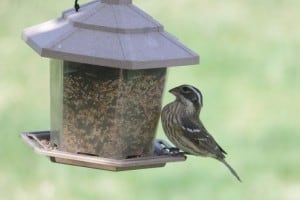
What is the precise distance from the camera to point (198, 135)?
254 inches

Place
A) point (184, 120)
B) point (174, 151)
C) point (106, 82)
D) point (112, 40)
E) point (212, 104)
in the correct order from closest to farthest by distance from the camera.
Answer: point (112, 40), point (106, 82), point (174, 151), point (184, 120), point (212, 104)

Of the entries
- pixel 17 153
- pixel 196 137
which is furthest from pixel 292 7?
pixel 196 137

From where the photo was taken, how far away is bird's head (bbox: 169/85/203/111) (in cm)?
630

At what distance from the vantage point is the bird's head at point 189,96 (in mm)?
6301

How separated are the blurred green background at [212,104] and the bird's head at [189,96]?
271 centimetres

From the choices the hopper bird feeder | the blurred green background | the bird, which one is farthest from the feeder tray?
the blurred green background

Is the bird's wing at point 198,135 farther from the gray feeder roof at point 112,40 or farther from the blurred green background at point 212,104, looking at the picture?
the blurred green background at point 212,104

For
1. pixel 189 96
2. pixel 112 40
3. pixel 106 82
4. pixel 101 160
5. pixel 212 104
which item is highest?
pixel 112 40

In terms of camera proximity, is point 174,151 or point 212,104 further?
point 212,104

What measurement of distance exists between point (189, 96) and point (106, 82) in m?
0.55

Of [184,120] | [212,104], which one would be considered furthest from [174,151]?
[212,104]

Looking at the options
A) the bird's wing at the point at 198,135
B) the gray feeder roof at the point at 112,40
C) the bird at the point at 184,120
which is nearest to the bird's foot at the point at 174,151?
the bird at the point at 184,120

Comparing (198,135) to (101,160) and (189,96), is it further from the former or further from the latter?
(101,160)

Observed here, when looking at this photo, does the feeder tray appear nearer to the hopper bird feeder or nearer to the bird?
the hopper bird feeder
